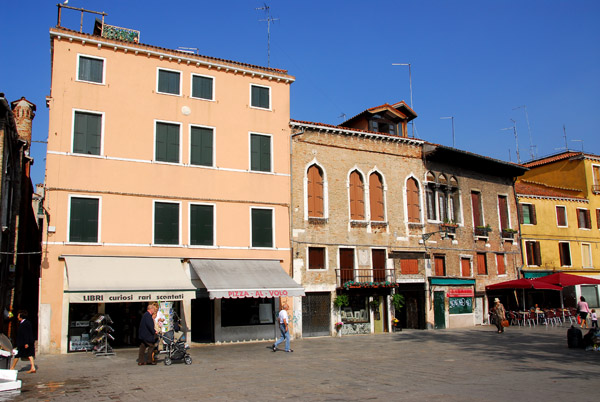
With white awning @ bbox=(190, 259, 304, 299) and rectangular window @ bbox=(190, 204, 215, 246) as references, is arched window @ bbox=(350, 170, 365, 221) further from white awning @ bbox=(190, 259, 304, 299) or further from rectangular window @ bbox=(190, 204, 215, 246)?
rectangular window @ bbox=(190, 204, 215, 246)

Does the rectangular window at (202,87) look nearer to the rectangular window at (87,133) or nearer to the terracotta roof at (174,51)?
the terracotta roof at (174,51)

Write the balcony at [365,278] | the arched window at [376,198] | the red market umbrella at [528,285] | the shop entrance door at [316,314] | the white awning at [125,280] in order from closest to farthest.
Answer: the white awning at [125,280] → the shop entrance door at [316,314] → the balcony at [365,278] → the arched window at [376,198] → the red market umbrella at [528,285]

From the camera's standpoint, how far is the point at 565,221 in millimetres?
33906

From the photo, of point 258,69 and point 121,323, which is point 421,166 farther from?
point 121,323

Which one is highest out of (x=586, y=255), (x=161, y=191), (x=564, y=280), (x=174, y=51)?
(x=174, y=51)

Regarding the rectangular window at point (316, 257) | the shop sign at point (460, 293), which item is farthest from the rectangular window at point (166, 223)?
the shop sign at point (460, 293)

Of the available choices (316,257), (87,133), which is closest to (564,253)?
(316,257)

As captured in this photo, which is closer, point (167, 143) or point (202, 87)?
point (167, 143)

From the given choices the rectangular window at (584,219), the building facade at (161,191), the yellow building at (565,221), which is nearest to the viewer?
the building facade at (161,191)

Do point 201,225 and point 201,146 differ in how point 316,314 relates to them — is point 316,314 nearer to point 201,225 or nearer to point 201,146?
point 201,225

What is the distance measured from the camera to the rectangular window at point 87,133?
62.4 feet

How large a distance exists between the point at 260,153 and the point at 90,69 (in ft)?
23.5

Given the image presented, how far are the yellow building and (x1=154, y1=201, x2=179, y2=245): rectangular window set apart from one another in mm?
20758

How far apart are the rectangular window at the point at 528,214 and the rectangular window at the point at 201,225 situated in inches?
791
